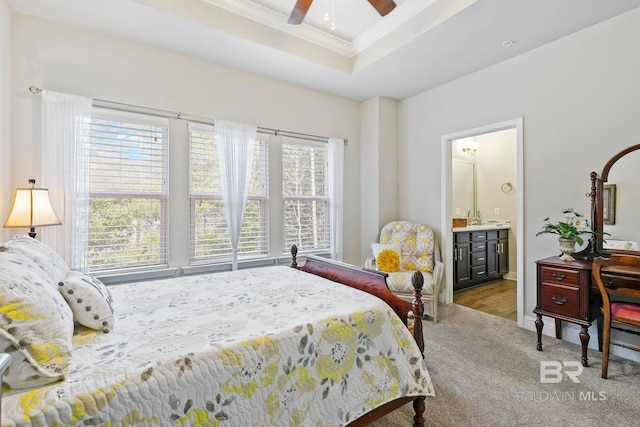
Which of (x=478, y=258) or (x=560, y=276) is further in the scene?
(x=478, y=258)

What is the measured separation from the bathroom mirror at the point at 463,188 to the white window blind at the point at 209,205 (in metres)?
3.38

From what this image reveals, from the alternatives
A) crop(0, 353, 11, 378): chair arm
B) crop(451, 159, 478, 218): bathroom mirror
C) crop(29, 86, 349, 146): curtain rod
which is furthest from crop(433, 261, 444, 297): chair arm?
crop(0, 353, 11, 378): chair arm

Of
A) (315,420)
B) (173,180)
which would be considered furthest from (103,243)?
(315,420)

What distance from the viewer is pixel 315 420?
132cm

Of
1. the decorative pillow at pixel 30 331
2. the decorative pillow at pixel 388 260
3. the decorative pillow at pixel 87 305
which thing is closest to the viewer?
the decorative pillow at pixel 30 331

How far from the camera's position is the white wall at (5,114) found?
2.24m

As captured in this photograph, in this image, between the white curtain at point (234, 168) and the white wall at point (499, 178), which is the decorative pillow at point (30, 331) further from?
the white wall at point (499, 178)

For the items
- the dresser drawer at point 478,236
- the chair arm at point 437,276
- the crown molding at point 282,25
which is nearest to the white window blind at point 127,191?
the crown molding at point 282,25

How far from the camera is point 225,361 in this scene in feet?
3.83

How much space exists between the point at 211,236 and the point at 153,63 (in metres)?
1.83

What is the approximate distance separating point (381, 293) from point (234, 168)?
2177mm

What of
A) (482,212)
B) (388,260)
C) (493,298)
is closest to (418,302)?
(388,260)

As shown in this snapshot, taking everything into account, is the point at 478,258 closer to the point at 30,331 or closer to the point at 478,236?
the point at 478,236

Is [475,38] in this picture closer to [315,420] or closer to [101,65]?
[315,420]
